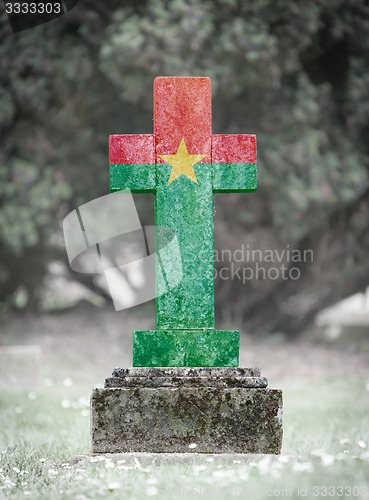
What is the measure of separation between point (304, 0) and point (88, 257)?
5313 mm

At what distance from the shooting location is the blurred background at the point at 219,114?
7.25 metres

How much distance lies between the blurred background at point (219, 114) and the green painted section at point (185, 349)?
15.3 ft

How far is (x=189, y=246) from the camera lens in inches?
133

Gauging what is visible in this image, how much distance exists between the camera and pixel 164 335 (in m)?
3.30

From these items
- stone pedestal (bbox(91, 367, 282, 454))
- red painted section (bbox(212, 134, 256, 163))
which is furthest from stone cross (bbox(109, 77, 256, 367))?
stone pedestal (bbox(91, 367, 282, 454))

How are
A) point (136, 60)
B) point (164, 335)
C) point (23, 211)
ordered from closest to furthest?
1. point (164, 335)
2. point (136, 60)
3. point (23, 211)

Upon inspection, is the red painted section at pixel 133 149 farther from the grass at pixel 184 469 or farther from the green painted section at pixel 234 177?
the grass at pixel 184 469

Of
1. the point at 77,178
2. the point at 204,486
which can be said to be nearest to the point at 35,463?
the point at 204,486

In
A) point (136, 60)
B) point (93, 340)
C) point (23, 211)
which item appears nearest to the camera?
point (136, 60)

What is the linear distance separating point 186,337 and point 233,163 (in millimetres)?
1093

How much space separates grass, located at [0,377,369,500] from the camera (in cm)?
245

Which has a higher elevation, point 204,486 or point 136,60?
point 136,60

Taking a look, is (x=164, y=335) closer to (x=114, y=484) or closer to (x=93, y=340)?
(x=114, y=484)

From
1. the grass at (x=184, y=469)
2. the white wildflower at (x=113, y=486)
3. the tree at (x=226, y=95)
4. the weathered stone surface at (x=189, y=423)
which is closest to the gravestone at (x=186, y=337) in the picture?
the weathered stone surface at (x=189, y=423)
